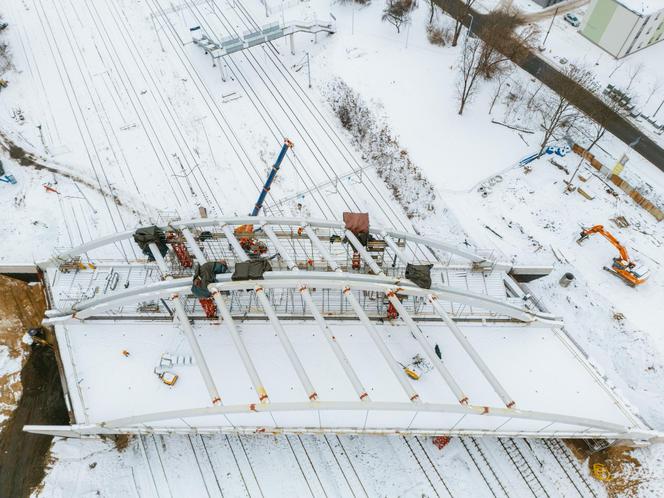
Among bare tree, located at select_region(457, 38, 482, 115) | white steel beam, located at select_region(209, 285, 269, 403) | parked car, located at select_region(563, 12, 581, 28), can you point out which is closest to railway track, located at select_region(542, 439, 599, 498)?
white steel beam, located at select_region(209, 285, 269, 403)

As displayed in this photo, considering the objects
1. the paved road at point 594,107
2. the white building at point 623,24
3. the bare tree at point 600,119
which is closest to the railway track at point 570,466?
the bare tree at point 600,119

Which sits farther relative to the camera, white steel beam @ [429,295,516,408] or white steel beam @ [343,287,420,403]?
white steel beam @ [429,295,516,408]

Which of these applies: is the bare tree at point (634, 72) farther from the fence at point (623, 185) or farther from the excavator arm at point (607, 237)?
the excavator arm at point (607, 237)

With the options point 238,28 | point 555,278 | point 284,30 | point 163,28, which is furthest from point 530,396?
point 163,28

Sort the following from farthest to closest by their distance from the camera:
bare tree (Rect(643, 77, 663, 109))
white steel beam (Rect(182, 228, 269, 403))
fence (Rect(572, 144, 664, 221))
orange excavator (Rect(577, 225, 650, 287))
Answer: bare tree (Rect(643, 77, 663, 109)), fence (Rect(572, 144, 664, 221)), orange excavator (Rect(577, 225, 650, 287)), white steel beam (Rect(182, 228, 269, 403))

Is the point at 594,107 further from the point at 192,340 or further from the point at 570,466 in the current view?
the point at 192,340

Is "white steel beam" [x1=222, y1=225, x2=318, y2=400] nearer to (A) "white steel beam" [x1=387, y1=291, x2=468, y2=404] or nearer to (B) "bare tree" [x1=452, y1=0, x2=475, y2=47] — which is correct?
(A) "white steel beam" [x1=387, y1=291, x2=468, y2=404]
